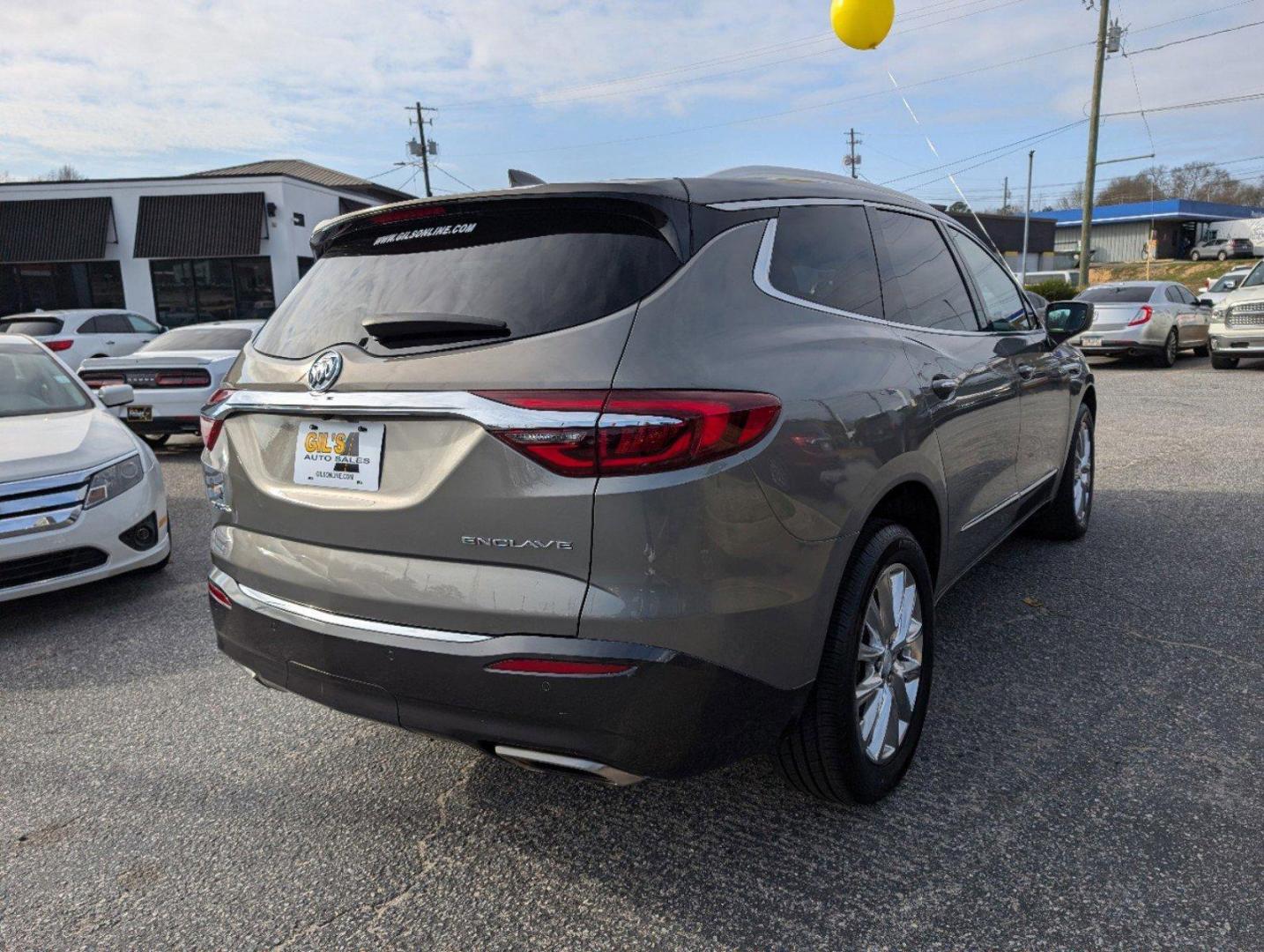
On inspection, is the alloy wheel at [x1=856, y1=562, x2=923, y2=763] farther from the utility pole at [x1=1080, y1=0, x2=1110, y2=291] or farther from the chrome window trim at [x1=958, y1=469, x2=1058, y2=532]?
the utility pole at [x1=1080, y1=0, x2=1110, y2=291]

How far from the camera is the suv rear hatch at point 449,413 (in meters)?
2.05

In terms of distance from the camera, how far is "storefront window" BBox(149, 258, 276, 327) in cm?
2883

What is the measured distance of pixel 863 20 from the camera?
29.8 ft

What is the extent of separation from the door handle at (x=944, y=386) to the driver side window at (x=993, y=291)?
75 cm

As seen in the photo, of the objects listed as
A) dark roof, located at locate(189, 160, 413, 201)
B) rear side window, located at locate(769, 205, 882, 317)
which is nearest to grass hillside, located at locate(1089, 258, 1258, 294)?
dark roof, located at locate(189, 160, 413, 201)

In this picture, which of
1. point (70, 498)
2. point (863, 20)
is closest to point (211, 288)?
point (863, 20)

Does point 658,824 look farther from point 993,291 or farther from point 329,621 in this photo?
point 993,291

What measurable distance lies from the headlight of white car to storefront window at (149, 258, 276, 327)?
25657mm

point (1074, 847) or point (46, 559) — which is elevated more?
point (46, 559)

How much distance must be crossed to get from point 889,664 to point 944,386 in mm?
968

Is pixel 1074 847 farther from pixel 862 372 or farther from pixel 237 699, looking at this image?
pixel 237 699

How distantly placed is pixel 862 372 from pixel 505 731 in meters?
1.36

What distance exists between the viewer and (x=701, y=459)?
2.01 m

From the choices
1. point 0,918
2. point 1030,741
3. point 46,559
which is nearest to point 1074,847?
point 1030,741
